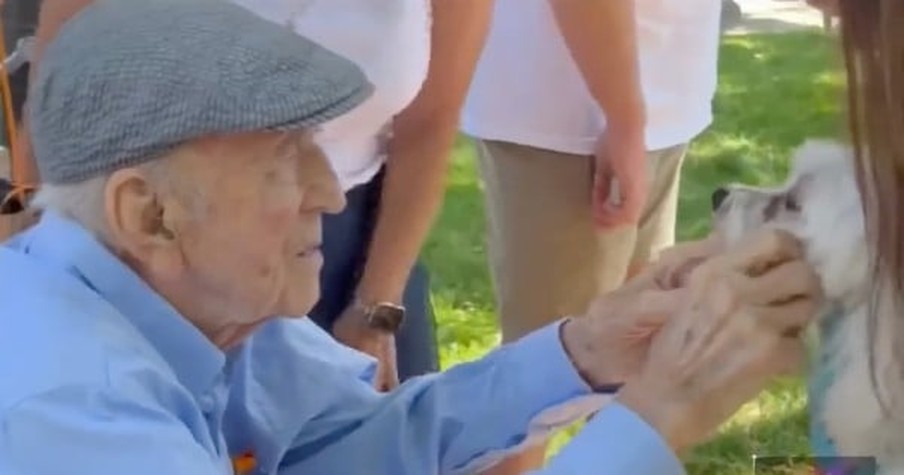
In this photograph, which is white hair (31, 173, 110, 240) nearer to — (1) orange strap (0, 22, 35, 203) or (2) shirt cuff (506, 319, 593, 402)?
(1) orange strap (0, 22, 35, 203)

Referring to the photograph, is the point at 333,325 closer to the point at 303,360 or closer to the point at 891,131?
the point at 303,360

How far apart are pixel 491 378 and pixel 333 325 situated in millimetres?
482

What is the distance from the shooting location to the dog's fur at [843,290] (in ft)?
5.57

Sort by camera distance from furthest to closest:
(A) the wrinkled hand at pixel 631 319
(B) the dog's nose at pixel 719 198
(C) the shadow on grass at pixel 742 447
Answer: (C) the shadow on grass at pixel 742 447
(B) the dog's nose at pixel 719 198
(A) the wrinkled hand at pixel 631 319

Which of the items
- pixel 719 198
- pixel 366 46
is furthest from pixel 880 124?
pixel 366 46

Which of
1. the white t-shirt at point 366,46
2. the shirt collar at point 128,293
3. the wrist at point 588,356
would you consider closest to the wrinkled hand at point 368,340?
the white t-shirt at point 366,46

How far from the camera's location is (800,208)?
1788mm

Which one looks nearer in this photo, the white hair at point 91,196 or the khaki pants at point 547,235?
the white hair at point 91,196

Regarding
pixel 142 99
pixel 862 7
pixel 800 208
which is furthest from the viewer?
pixel 800 208

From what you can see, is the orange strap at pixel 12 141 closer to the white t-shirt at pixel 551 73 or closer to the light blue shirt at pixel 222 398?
the light blue shirt at pixel 222 398

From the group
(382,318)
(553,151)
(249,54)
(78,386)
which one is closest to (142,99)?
(249,54)

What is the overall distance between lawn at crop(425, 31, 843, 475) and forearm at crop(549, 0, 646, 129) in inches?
21.4

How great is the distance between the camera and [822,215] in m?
1.75

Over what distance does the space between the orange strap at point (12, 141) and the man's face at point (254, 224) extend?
46 centimetres
